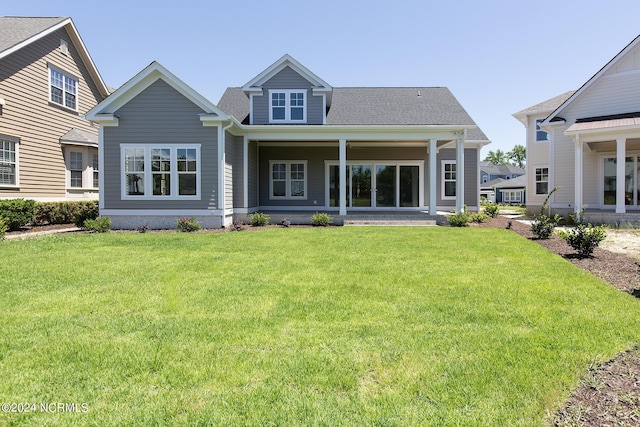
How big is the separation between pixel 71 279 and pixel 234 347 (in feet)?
12.9

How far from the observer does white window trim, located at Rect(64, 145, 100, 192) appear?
1672 centimetres

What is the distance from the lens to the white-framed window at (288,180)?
59.7 feet

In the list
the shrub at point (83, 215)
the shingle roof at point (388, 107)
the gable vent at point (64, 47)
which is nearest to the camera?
the shrub at point (83, 215)

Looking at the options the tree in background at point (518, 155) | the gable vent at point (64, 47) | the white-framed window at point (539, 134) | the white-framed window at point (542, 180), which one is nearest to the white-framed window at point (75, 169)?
the gable vent at point (64, 47)

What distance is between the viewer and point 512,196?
→ 184 feet

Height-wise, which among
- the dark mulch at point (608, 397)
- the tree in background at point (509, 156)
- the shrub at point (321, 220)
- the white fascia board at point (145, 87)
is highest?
the tree in background at point (509, 156)

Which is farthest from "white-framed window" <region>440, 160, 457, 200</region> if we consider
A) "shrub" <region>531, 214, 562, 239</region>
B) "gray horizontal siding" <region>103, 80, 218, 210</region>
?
"gray horizontal siding" <region>103, 80, 218, 210</region>

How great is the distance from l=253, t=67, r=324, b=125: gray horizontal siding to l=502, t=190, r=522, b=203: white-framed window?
154 ft

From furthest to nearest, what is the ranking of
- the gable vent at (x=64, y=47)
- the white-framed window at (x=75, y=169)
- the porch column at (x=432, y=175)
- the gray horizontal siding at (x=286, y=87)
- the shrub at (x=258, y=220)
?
the white-framed window at (x=75, y=169), the gable vent at (x=64, y=47), the gray horizontal siding at (x=286, y=87), the porch column at (x=432, y=175), the shrub at (x=258, y=220)

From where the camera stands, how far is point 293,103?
15.7m

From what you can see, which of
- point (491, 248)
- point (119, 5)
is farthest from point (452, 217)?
point (119, 5)

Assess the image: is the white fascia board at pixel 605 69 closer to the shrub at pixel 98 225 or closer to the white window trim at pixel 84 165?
the shrub at pixel 98 225

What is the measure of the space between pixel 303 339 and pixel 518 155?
374 ft

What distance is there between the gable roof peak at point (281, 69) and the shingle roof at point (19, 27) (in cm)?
837
